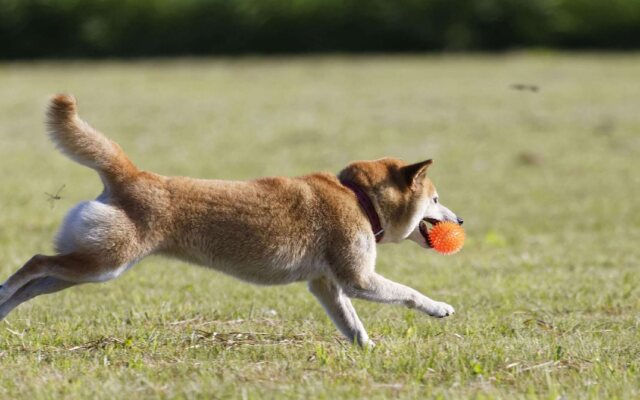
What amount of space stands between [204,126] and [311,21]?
537 inches

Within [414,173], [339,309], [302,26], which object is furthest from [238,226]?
[302,26]

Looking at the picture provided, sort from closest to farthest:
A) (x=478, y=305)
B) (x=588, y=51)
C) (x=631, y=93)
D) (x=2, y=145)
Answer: (x=478, y=305), (x=2, y=145), (x=631, y=93), (x=588, y=51)

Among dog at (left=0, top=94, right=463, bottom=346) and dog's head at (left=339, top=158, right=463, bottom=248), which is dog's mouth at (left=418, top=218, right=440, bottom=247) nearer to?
dog's head at (left=339, top=158, right=463, bottom=248)

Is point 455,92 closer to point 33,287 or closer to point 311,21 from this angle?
point 311,21

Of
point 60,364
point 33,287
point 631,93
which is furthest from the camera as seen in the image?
point 631,93

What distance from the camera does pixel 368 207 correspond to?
6.23 m

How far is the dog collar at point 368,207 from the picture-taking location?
6.21 m

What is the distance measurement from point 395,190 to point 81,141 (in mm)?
1820

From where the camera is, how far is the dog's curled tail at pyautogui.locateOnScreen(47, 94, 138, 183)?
5672mm

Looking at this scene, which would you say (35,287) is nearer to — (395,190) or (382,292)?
(382,292)

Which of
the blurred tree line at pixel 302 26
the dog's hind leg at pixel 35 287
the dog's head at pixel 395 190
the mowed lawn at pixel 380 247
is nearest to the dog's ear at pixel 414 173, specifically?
the dog's head at pixel 395 190

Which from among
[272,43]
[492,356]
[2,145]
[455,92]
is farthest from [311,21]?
[492,356]

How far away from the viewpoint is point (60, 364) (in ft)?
17.4

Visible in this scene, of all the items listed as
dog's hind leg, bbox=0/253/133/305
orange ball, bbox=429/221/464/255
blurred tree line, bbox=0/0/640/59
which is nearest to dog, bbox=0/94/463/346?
dog's hind leg, bbox=0/253/133/305
